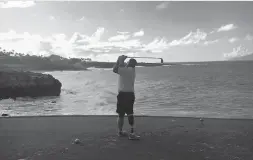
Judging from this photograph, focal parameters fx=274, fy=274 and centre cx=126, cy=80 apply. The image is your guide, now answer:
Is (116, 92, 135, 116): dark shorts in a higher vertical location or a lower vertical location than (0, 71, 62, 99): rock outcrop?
higher

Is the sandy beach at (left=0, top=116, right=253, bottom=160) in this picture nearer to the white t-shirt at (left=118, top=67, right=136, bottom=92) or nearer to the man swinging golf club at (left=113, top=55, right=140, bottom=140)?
the man swinging golf club at (left=113, top=55, right=140, bottom=140)

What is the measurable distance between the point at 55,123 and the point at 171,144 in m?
4.55

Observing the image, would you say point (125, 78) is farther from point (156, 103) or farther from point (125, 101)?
point (156, 103)

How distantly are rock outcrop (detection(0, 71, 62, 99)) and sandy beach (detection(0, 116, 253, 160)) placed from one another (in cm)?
2063

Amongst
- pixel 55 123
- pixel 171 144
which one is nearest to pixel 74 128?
pixel 55 123

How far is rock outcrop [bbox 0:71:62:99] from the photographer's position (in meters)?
29.3

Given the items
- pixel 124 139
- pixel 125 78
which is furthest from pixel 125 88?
pixel 124 139

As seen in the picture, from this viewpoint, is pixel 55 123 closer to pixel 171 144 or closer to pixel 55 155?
pixel 55 155

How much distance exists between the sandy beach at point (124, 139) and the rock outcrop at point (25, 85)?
2063 centimetres

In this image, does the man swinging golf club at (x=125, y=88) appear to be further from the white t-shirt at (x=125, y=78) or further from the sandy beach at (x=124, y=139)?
the sandy beach at (x=124, y=139)

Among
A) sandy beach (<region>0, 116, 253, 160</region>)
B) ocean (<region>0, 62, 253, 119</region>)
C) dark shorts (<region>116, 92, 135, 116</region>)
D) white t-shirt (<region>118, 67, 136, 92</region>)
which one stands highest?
white t-shirt (<region>118, 67, 136, 92</region>)

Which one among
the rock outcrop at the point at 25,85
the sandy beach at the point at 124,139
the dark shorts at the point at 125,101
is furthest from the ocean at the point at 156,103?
the dark shorts at the point at 125,101

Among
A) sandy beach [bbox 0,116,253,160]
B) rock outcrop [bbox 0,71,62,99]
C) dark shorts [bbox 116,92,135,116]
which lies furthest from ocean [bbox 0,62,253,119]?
dark shorts [bbox 116,92,135,116]

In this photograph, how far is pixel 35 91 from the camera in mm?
31500
